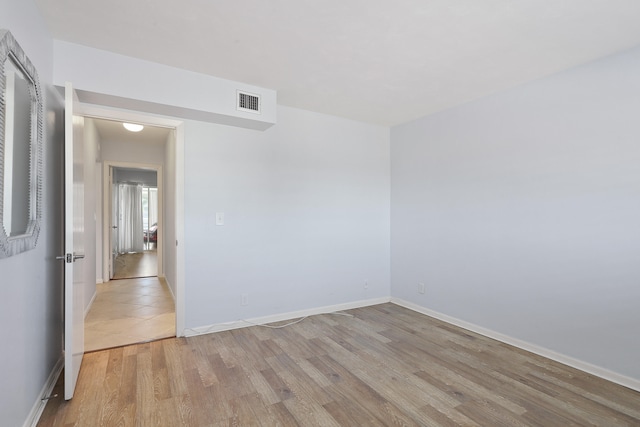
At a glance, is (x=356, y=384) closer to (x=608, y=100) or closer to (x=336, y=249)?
(x=336, y=249)

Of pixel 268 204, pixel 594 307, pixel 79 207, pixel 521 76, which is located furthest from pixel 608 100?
pixel 79 207

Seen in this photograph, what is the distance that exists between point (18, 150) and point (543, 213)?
3.59m

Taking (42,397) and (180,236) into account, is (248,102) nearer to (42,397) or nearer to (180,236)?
(180,236)

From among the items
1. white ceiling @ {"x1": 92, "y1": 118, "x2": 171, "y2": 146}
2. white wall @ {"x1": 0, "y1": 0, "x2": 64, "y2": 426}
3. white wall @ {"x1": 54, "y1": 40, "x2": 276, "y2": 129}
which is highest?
white ceiling @ {"x1": 92, "y1": 118, "x2": 171, "y2": 146}

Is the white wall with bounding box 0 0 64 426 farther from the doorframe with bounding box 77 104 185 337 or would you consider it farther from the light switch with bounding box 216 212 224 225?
the light switch with bounding box 216 212 224 225

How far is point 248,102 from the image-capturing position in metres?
2.97

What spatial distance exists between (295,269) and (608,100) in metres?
3.11

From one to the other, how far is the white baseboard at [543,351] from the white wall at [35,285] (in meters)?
3.48

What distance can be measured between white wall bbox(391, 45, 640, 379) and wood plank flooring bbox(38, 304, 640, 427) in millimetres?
361

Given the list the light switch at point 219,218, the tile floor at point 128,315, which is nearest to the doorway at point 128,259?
the tile floor at point 128,315

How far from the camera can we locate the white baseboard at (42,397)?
5.65 feet

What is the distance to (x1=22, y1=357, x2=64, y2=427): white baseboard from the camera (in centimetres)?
172

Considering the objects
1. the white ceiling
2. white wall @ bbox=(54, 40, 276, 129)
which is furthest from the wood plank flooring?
the white ceiling

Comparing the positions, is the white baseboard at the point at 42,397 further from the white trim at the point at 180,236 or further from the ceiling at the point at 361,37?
the ceiling at the point at 361,37
